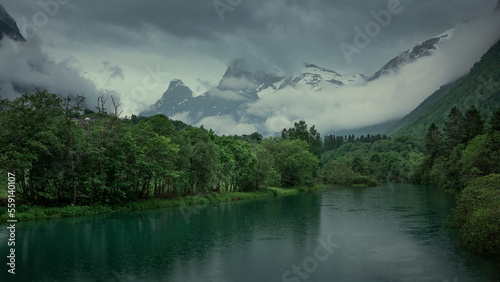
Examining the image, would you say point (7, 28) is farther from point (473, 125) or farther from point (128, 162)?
point (473, 125)

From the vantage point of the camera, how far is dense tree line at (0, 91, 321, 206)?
4922 centimetres

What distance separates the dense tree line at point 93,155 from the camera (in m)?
49.2

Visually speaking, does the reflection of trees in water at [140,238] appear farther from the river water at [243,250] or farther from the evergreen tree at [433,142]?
the evergreen tree at [433,142]

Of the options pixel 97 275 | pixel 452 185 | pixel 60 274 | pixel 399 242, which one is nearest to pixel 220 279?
pixel 97 275

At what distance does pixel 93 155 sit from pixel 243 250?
33.0 meters

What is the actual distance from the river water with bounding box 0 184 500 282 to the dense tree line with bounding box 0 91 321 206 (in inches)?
269

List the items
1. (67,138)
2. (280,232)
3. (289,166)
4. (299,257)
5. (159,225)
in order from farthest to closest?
(289,166) < (67,138) < (159,225) < (280,232) < (299,257)

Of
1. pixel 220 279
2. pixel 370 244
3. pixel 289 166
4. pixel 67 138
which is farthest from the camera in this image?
pixel 289 166

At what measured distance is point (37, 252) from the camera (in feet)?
105

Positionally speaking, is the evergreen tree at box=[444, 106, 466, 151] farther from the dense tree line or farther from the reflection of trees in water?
the dense tree line

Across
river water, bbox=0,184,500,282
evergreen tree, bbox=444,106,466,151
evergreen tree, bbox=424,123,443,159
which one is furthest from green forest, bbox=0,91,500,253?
evergreen tree, bbox=424,123,443,159

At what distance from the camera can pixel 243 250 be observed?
34219 millimetres

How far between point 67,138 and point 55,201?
10004 millimetres

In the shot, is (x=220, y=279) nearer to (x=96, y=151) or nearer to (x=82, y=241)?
(x=82, y=241)
